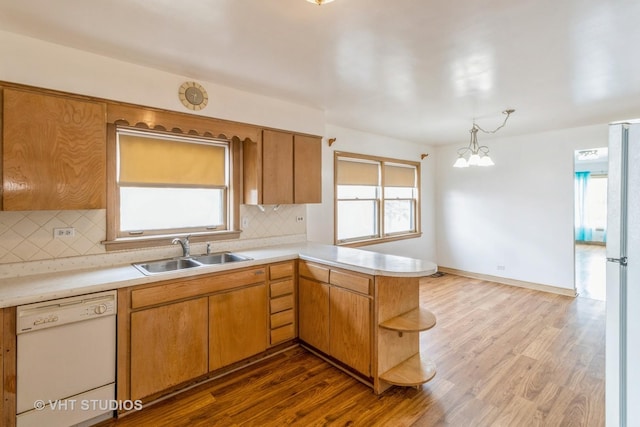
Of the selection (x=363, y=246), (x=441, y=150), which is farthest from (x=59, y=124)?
(x=441, y=150)

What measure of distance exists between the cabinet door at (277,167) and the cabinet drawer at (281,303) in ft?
3.23

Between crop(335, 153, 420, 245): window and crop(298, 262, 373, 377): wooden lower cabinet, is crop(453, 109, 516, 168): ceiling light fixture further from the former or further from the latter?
crop(298, 262, 373, 377): wooden lower cabinet

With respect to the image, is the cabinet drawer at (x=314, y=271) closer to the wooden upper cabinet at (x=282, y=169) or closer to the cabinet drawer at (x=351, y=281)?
the cabinet drawer at (x=351, y=281)

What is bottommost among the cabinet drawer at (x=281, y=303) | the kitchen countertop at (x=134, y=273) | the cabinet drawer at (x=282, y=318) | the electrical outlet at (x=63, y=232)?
the cabinet drawer at (x=282, y=318)

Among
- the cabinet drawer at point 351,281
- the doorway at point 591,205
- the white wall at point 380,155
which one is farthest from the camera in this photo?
the doorway at point 591,205

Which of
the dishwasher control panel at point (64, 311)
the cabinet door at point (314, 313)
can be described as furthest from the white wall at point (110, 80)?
the cabinet door at point (314, 313)

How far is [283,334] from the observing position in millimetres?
2912

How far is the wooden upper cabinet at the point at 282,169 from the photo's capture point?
314cm

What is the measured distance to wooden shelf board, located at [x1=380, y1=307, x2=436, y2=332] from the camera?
7.46 feet

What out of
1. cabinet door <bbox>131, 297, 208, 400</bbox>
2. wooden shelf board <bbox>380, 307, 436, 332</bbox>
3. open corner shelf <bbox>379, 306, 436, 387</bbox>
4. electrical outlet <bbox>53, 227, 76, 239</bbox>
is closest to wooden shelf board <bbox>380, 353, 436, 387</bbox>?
open corner shelf <bbox>379, 306, 436, 387</bbox>

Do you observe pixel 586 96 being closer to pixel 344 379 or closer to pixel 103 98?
pixel 344 379

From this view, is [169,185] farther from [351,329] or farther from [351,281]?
[351,329]

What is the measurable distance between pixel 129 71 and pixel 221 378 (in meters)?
2.63

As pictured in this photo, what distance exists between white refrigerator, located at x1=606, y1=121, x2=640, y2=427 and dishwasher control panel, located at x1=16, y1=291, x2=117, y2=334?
2.76 meters
